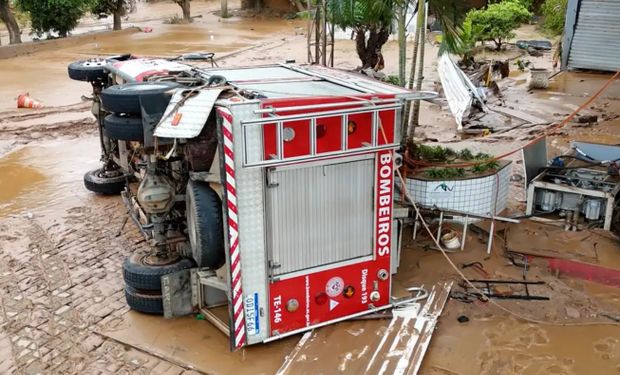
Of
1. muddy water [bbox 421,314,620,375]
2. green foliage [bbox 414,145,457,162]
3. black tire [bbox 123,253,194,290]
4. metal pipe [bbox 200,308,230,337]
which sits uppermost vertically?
green foliage [bbox 414,145,457,162]

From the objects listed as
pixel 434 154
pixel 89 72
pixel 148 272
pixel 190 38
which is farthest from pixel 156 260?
pixel 190 38

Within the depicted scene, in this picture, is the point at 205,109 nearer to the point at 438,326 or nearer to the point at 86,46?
the point at 438,326

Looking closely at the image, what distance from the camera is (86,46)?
98.1 feet

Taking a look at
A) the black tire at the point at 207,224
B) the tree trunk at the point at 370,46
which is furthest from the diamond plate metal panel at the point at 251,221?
the tree trunk at the point at 370,46

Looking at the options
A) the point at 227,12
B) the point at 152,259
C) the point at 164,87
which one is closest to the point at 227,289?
the point at 152,259

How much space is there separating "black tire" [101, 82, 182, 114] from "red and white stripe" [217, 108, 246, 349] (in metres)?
0.84

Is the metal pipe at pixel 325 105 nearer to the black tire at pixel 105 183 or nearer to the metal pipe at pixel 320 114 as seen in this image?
the metal pipe at pixel 320 114

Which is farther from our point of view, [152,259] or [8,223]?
[8,223]

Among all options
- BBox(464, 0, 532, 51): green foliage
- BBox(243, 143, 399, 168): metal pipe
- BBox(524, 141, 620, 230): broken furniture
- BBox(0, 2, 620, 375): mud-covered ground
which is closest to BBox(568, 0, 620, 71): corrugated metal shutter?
BBox(0, 2, 620, 375): mud-covered ground

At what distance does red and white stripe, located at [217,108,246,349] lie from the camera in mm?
5129

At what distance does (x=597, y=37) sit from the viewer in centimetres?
1938

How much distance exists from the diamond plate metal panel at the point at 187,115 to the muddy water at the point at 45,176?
5175 mm

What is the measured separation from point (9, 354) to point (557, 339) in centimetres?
536

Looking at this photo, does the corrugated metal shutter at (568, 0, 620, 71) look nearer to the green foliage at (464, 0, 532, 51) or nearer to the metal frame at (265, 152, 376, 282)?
the green foliage at (464, 0, 532, 51)
